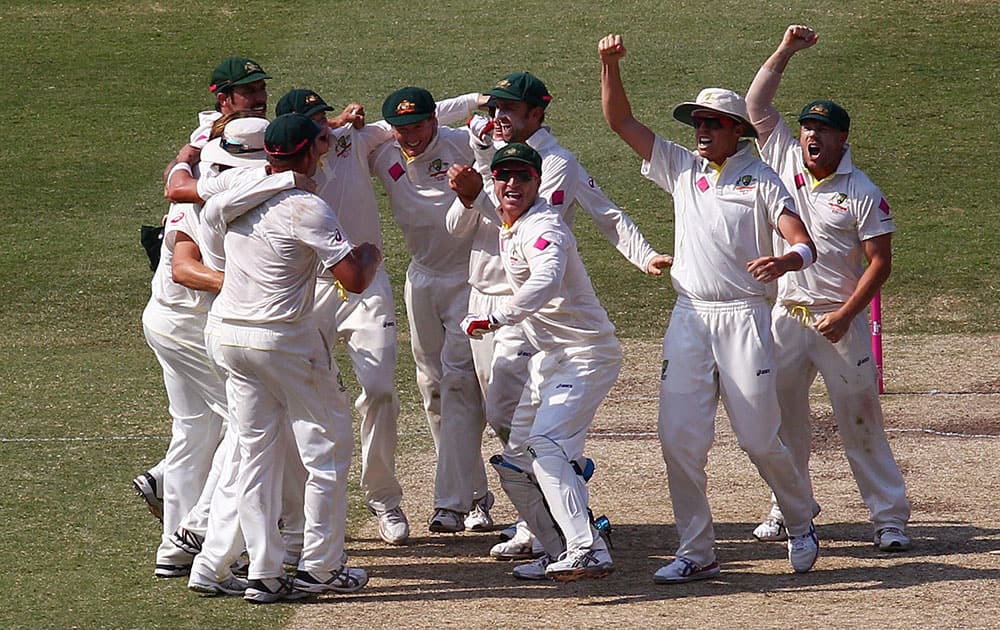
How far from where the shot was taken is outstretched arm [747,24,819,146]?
8.06 m

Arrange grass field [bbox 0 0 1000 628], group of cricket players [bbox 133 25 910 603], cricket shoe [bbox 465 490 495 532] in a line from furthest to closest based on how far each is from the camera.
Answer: grass field [bbox 0 0 1000 628]
cricket shoe [bbox 465 490 495 532]
group of cricket players [bbox 133 25 910 603]

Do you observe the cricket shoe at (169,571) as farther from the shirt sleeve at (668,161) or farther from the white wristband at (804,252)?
the white wristband at (804,252)

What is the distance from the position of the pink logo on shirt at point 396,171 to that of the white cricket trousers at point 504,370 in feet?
3.03

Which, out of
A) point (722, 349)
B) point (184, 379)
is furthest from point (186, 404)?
point (722, 349)

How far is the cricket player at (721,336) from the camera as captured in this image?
24.1ft

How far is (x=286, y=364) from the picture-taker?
22.9 ft

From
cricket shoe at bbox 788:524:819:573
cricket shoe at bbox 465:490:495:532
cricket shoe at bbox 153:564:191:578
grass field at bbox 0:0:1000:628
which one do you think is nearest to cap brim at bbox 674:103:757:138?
cricket shoe at bbox 788:524:819:573

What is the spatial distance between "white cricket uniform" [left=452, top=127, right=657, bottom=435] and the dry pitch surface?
2.90 feet

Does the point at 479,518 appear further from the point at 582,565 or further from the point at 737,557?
the point at 582,565

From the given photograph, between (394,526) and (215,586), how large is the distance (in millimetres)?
1317

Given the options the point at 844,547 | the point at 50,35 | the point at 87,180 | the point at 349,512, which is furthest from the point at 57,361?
the point at 50,35

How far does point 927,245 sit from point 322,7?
454 inches

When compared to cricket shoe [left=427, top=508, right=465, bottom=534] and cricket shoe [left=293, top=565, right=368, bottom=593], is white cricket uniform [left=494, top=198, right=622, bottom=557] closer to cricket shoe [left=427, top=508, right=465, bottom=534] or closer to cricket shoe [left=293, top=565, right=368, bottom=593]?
cricket shoe [left=293, top=565, right=368, bottom=593]

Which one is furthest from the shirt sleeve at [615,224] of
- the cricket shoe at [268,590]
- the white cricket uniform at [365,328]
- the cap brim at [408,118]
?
the cricket shoe at [268,590]
